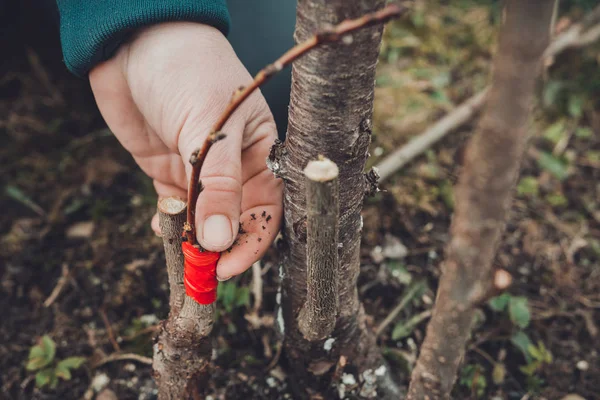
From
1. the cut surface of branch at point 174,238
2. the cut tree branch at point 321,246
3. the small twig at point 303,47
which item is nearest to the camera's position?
the small twig at point 303,47

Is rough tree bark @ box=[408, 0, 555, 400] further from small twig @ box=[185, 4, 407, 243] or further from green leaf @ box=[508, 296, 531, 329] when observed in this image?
green leaf @ box=[508, 296, 531, 329]

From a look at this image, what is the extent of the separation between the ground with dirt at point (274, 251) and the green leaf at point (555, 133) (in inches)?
0.8

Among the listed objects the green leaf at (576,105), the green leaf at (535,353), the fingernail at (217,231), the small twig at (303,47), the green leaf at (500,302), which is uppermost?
the small twig at (303,47)

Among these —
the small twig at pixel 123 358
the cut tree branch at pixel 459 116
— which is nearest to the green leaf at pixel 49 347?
the small twig at pixel 123 358

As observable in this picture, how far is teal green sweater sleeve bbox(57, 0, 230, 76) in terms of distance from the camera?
1.53 meters

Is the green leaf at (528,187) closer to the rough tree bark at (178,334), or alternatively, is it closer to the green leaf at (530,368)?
the green leaf at (530,368)

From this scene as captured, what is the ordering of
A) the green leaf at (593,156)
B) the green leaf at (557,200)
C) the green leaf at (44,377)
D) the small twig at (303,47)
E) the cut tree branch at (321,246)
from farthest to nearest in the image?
the green leaf at (593,156), the green leaf at (557,200), the green leaf at (44,377), the cut tree branch at (321,246), the small twig at (303,47)

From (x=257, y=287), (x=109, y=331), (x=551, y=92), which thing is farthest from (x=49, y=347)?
(x=551, y=92)

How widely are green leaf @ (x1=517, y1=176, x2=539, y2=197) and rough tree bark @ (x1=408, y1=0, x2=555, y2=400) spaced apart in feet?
5.63

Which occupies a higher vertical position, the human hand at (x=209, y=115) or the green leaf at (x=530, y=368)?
the human hand at (x=209, y=115)

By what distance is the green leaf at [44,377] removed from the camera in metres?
1.75

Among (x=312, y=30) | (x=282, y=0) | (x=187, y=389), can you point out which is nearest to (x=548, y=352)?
(x=187, y=389)

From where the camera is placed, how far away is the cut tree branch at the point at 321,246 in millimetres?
905

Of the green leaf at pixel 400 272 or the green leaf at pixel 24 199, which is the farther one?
the green leaf at pixel 24 199
